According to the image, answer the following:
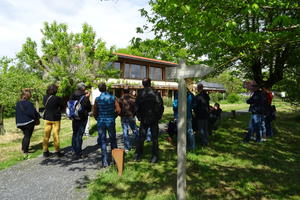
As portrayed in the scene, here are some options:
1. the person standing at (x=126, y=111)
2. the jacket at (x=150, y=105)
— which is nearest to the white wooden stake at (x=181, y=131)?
the jacket at (x=150, y=105)

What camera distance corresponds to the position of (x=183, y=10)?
2.84 metres

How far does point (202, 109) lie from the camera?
238 inches

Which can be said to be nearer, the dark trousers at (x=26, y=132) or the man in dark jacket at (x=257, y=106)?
the dark trousers at (x=26, y=132)

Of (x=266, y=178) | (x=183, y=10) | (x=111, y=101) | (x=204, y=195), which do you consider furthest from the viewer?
(x=111, y=101)

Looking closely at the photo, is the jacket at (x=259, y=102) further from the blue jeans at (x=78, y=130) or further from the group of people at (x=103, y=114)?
the blue jeans at (x=78, y=130)

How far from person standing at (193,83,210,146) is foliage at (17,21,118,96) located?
37.7 ft

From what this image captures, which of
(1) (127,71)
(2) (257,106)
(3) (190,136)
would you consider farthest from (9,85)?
(1) (127,71)

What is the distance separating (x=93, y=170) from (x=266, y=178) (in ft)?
11.9

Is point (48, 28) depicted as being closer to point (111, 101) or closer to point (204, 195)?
point (111, 101)

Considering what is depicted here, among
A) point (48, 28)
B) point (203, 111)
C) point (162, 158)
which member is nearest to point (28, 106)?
point (162, 158)

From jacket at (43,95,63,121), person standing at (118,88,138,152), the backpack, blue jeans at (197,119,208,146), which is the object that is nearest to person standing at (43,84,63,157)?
jacket at (43,95,63,121)

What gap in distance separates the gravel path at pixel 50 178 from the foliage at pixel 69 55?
10.9 m

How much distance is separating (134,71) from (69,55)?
9.50 meters

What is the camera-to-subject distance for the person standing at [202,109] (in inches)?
235
